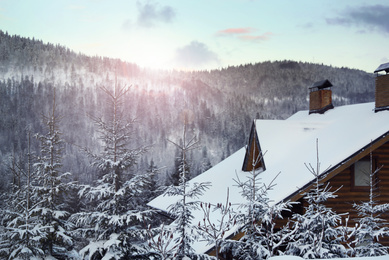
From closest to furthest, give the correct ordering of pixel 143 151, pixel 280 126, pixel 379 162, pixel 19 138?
pixel 143 151
pixel 379 162
pixel 280 126
pixel 19 138

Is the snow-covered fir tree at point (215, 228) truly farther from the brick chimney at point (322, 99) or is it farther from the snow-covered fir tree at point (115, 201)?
the brick chimney at point (322, 99)

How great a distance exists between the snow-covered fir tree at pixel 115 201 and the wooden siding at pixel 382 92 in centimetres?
1079

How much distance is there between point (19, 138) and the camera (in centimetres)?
17212

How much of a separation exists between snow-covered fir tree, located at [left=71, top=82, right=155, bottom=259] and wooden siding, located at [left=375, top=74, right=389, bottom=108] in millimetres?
10786

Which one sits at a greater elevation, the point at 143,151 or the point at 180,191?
the point at 143,151

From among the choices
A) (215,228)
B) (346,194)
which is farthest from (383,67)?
(215,228)

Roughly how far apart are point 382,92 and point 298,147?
4543mm

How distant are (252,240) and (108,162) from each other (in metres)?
5.07

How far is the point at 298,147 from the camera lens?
45.9 ft

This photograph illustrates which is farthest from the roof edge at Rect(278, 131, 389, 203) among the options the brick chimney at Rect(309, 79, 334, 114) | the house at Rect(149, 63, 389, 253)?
the brick chimney at Rect(309, 79, 334, 114)

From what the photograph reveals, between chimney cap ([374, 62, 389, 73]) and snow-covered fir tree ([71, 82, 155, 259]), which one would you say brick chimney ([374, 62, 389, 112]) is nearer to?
chimney cap ([374, 62, 389, 73])

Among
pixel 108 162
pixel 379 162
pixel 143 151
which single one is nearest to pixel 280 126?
pixel 379 162

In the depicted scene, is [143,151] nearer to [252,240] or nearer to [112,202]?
[112,202]

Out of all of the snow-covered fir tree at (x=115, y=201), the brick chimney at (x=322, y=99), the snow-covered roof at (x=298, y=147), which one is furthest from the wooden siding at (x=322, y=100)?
the snow-covered fir tree at (x=115, y=201)
